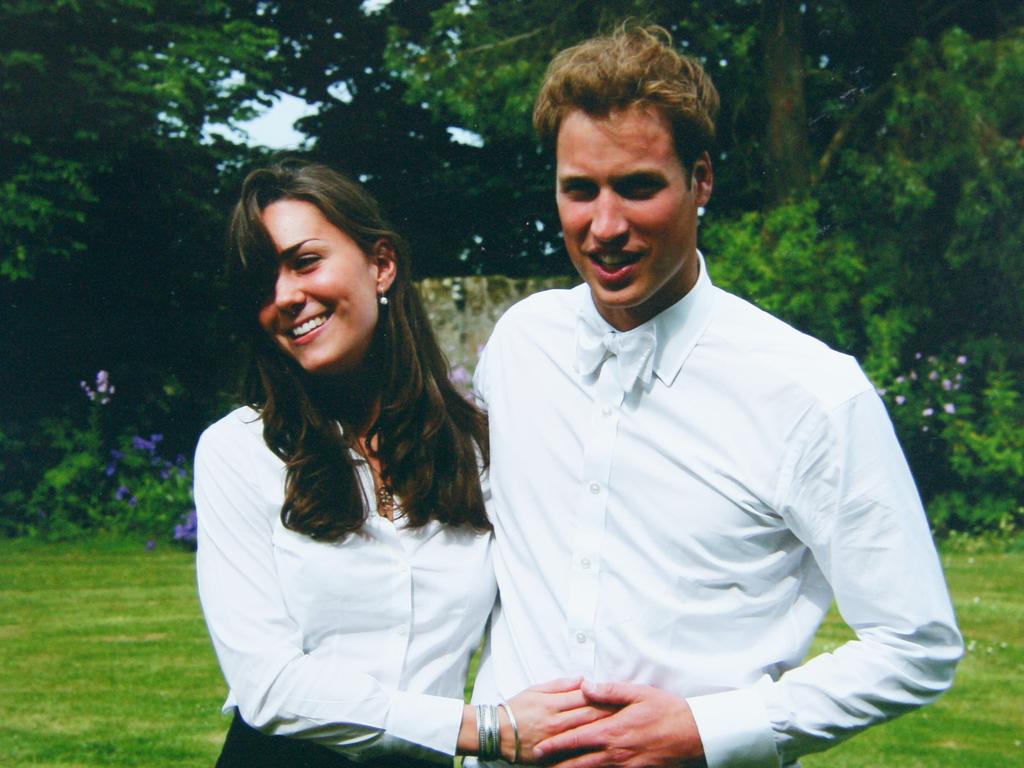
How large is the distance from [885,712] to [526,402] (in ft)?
3.18

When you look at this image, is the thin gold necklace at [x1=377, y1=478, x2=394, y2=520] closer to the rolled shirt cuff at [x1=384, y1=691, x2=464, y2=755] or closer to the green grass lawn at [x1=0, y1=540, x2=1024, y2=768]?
the rolled shirt cuff at [x1=384, y1=691, x2=464, y2=755]

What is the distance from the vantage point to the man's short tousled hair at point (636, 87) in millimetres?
2443

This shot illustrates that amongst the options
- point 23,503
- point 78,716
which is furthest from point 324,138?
point 78,716

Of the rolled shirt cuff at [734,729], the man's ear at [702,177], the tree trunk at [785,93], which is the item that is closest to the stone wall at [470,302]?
the tree trunk at [785,93]

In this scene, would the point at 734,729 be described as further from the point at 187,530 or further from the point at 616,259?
the point at 187,530

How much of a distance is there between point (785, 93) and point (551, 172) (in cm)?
260

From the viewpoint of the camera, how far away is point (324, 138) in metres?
15.7

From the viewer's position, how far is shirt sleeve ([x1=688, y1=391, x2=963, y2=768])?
228 centimetres

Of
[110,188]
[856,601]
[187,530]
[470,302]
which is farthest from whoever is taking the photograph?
[470,302]

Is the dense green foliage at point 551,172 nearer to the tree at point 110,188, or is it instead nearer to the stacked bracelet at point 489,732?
the tree at point 110,188

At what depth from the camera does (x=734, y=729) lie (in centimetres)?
238

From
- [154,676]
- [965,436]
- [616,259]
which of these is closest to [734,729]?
[616,259]

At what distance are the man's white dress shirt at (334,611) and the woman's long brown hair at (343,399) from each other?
5 cm

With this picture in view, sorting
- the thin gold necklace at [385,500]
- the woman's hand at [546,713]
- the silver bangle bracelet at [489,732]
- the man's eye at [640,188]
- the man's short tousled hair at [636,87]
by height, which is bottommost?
the silver bangle bracelet at [489,732]
